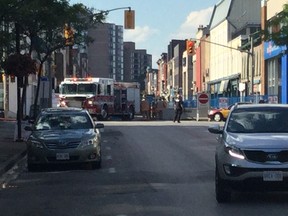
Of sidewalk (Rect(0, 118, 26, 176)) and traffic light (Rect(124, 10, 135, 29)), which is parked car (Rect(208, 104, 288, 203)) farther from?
traffic light (Rect(124, 10, 135, 29))

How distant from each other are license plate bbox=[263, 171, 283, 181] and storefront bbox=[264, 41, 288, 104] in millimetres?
43607

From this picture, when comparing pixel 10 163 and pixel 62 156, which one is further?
pixel 10 163

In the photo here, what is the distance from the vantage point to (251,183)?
10.7m

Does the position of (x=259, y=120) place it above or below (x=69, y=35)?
below

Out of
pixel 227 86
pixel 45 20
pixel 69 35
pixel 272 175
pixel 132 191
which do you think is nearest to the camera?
pixel 272 175

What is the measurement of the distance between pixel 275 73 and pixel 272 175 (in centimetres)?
4963

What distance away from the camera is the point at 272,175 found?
34.8 ft

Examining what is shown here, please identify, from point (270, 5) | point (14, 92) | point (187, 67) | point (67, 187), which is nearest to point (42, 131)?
point (67, 187)

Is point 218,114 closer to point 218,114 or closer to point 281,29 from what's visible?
point 218,114

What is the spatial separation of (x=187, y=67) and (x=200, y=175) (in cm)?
10527

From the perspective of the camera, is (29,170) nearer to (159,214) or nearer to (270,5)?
Result: (159,214)

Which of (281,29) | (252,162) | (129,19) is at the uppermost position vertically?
(129,19)

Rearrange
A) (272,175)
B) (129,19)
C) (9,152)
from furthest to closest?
1. (129,19)
2. (9,152)
3. (272,175)

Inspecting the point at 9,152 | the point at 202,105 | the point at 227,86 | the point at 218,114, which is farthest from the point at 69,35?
the point at 227,86
